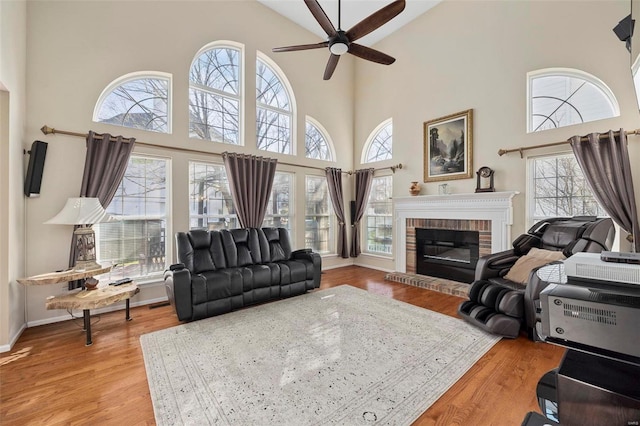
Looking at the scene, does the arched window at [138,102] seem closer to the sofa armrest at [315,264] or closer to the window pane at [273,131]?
the window pane at [273,131]

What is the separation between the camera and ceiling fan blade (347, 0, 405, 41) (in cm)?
258

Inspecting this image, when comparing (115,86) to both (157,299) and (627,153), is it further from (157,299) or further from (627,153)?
(627,153)

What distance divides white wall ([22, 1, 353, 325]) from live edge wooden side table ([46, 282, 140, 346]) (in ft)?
2.48

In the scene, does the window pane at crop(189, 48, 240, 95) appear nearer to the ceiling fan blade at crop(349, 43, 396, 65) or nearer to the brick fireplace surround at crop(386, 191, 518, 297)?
the ceiling fan blade at crop(349, 43, 396, 65)

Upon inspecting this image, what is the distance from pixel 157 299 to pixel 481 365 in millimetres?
4118

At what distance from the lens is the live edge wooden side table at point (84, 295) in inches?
107

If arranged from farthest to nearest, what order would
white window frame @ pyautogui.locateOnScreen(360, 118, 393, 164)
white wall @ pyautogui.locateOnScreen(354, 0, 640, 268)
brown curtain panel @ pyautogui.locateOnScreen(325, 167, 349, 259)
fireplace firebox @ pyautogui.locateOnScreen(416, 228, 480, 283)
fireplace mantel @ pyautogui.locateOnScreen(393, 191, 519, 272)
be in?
1. white window frame @ pyautogui.locateOnScreen(360, 118, 393, 164)
2. brown curtain panel @ pyautogui.locateOnScreen(325, 167, 349, 259)
3. fireplace firebox @ pyautogui.locateOnScreen(416, 228, 480, 283)
4. fireplace mantel @ pyautogui.locateOnScreen(393, 191, 519, 272)
5. white wall @ pyautogui.locateOnScreen(354, 0, 640, 268)

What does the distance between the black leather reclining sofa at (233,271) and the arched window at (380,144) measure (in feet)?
9.98

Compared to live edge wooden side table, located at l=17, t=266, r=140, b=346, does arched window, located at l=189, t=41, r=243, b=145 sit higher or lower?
higher

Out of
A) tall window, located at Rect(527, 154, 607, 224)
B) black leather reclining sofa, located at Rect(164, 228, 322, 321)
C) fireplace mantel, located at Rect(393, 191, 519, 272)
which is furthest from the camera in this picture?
fireplace mantel, located at Rect(393, 191, 519, 272)

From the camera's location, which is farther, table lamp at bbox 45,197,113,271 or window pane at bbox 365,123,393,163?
window pane at bbox 365,123,393,163

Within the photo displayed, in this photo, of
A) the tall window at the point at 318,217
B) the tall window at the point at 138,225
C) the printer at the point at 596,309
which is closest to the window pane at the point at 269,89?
the tall window at the point at 318,217

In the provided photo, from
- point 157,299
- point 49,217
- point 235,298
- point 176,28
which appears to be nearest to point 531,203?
point 235,298

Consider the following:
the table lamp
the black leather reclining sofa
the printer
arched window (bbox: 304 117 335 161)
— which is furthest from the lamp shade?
the printer
